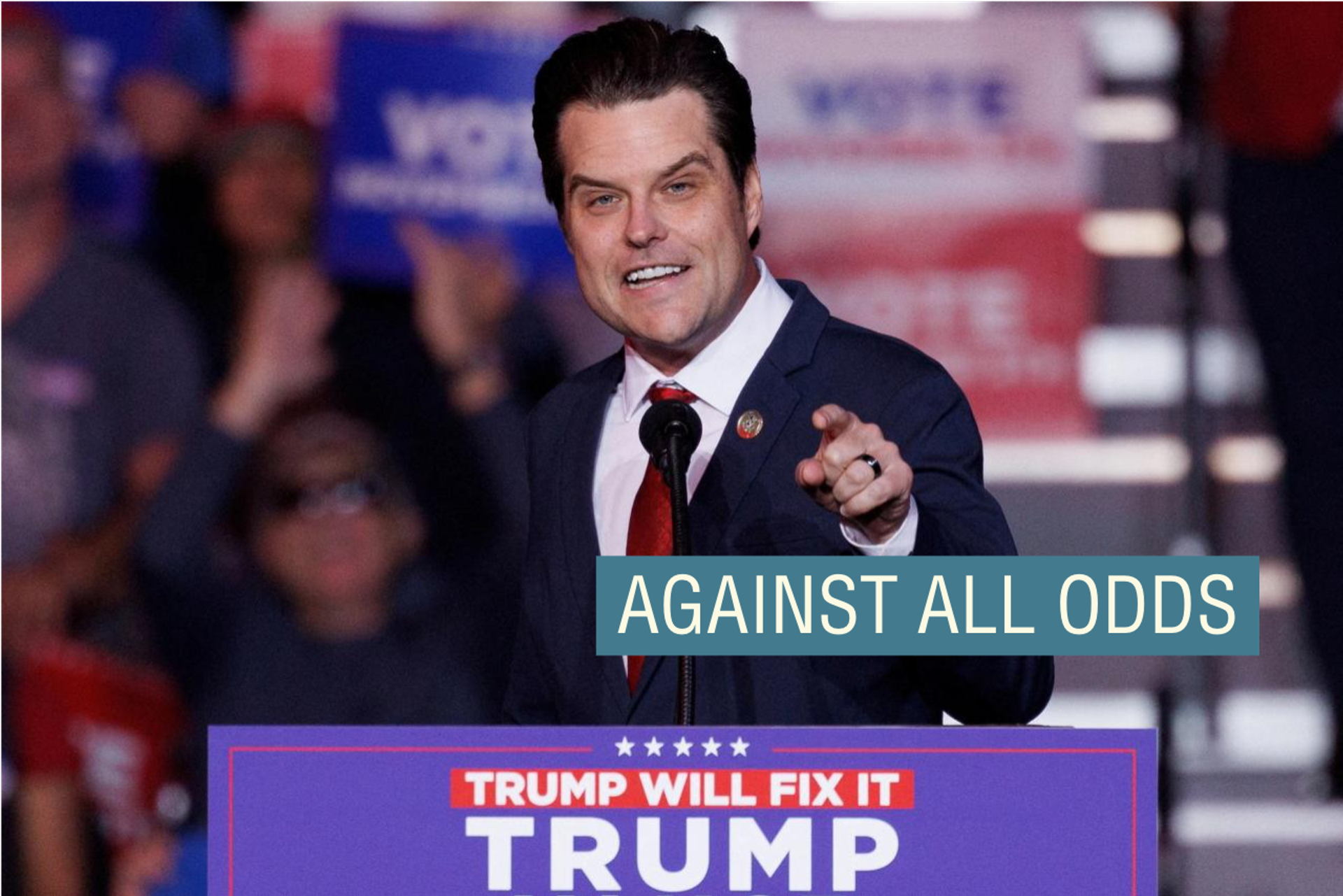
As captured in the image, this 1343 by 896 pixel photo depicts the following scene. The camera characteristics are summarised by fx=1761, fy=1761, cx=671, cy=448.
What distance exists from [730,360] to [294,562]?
247 centimetres

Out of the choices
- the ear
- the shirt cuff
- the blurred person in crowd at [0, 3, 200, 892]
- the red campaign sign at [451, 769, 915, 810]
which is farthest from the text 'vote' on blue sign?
the blurred person in crowd at [0, 3, 200, 892]

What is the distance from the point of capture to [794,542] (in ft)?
4.91

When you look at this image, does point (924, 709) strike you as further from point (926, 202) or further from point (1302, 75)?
point (1302, 75)

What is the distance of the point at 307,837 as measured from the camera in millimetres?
1213

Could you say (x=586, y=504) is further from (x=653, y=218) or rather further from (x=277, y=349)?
(x=277, y=349)

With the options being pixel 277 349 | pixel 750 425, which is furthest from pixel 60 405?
pixel 750 425

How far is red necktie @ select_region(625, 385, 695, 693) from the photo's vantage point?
4.95ft

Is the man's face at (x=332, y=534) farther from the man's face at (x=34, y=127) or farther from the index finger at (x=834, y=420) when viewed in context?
the index finger at (x=834, y=420)

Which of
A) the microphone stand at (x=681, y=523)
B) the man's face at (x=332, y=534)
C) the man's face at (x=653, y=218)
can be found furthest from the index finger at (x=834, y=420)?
the man's face at (x=332, y=534)

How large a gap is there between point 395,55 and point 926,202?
4.02ft

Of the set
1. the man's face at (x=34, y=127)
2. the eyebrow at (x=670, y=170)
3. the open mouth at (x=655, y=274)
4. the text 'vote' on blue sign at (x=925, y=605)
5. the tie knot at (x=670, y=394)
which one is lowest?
the text 'vote' on blue sign at (x=925, y=605)

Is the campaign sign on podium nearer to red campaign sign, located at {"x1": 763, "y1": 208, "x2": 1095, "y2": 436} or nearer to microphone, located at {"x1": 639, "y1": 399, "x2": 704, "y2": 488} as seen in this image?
microphone, located at {"x1": 639, "y1": 399, "x2": 704, "y2": 488}

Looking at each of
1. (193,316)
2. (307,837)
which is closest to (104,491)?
(193,316)

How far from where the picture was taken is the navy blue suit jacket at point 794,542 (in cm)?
144
